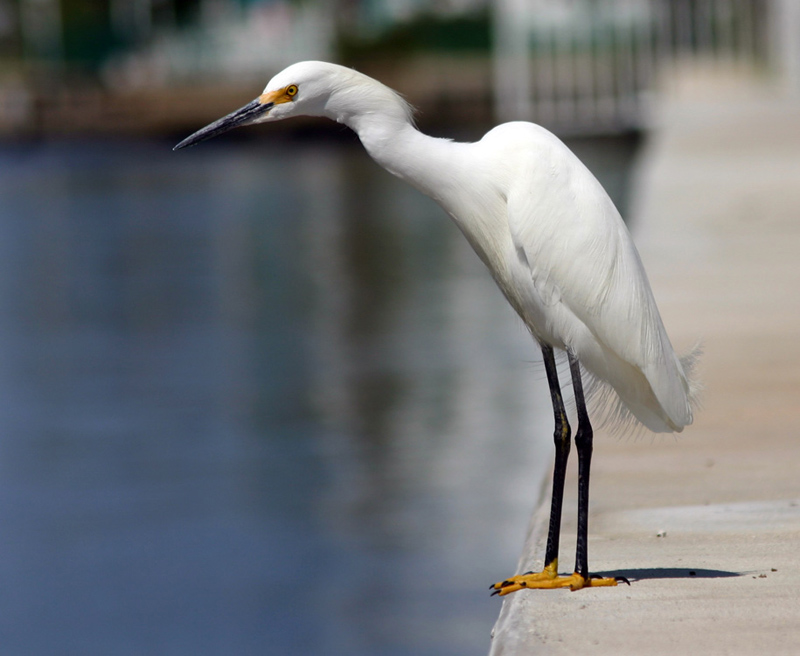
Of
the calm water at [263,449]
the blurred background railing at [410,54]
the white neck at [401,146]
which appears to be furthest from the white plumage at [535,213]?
the blurred background railing at [410,54]

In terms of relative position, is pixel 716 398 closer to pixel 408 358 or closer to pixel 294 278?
pixel 408 358

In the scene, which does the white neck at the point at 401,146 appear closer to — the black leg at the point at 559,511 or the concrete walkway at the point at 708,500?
the black leg at the point at 559,511

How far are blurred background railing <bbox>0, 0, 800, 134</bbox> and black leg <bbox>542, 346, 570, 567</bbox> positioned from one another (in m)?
22.4

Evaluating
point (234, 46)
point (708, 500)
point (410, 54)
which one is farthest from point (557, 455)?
point (234, 46)

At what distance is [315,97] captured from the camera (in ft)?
11.3

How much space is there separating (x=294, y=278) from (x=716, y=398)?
7.28 m

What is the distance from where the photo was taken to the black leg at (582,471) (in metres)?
3.40

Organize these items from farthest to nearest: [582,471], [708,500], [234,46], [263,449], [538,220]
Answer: [234,46], [263,449], [708,500], [582,471], [538,220]

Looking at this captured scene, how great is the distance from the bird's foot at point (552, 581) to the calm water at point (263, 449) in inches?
32.8

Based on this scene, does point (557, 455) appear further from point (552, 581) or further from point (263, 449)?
point (263, 449)

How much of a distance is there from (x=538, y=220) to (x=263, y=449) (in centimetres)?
389

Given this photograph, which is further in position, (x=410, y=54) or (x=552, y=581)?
(x=410, y=54)

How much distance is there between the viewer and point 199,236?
16172 millimetres

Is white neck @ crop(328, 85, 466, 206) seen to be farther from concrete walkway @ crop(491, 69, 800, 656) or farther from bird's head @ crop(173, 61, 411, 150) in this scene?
concrete walkway @ crop(491, 69, 800, 656)
